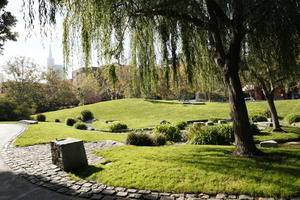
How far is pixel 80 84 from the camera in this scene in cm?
4775

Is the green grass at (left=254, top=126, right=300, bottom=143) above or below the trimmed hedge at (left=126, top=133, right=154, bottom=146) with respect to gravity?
below

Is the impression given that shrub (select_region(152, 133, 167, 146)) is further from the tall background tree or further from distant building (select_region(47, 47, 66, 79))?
the tall background tree

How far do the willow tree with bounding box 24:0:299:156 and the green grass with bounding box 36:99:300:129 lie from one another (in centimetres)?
1538

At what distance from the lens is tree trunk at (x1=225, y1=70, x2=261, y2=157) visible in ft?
16.7

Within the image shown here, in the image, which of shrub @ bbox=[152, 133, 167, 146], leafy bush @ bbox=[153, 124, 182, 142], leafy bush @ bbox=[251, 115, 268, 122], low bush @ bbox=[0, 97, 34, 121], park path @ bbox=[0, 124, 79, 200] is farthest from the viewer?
low bush @ bbox=[0, 97, 34, 121]

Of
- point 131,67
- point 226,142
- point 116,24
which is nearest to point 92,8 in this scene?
point 116,24

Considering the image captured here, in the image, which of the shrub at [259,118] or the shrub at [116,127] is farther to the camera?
the shrub at [116,127]

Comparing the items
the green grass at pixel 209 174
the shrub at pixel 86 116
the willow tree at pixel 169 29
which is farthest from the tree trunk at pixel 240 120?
the shrub at pixel 86 116

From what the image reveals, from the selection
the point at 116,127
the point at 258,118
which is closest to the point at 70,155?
the point at 116,127

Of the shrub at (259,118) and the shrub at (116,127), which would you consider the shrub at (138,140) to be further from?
the shrub at (259,118)

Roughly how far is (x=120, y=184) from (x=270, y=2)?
14.9ft

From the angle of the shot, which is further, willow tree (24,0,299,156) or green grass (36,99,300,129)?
green grass (36,99,300,129)

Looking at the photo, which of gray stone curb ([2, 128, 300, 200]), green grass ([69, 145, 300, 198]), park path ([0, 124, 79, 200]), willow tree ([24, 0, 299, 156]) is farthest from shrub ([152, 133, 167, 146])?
park path ([0, 124, 79, 200])

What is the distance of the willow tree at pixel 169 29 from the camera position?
13.6 feet
